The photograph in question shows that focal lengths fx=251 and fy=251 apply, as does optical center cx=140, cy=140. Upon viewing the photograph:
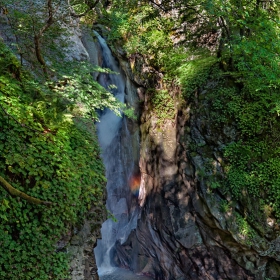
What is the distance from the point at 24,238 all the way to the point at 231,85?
7882 mm

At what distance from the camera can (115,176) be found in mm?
15188

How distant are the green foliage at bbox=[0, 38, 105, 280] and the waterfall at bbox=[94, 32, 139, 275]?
804 cm

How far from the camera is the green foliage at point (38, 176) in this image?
165 inches

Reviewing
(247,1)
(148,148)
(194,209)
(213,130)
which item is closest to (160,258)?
(194,209)

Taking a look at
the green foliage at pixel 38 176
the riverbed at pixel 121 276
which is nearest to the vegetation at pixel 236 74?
the green foliage at pixel 38 176

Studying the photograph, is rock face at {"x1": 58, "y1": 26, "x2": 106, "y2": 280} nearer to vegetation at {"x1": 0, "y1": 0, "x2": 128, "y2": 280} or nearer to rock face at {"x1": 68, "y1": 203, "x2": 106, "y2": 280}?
rock face at {"x1": 68, "y1": 203, "x2": 106, "y2": 280}

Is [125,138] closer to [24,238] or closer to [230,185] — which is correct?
[230,185]

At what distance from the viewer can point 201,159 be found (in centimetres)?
882

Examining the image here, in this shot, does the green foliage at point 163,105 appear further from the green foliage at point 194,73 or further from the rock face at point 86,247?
the rock face at point 86,247

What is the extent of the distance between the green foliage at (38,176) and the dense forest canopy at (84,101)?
2cm

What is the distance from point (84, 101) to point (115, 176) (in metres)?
9.84

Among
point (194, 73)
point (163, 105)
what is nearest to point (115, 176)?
point (163, 105)

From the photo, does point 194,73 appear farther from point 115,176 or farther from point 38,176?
point 115,176

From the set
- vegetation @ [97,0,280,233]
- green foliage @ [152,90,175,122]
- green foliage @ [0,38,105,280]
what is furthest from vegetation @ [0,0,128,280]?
green foliage @ [152,90,175,122]
